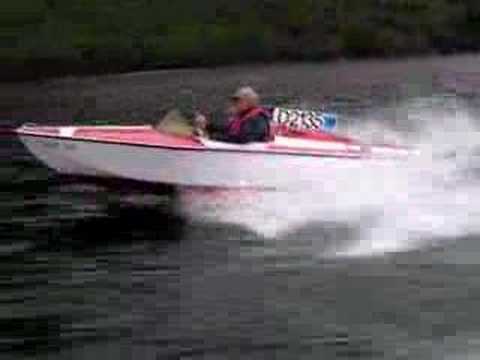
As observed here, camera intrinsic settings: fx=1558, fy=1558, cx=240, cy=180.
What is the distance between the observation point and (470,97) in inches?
2317

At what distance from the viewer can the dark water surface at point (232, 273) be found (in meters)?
20.5

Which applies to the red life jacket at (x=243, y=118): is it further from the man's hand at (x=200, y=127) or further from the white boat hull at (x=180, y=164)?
the man's hand at (x=200, y=127)

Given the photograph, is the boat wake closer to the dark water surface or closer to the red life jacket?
the dark water surface

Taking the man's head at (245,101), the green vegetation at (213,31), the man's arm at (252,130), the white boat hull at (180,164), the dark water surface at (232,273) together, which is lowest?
the dark water surface at (232,273)

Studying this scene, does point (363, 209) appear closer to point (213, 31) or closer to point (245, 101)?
point (245, 101)

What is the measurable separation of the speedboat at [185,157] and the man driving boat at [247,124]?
5.9 inches

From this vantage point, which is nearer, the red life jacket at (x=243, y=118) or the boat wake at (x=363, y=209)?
the boat wake at (x=363, y=209)

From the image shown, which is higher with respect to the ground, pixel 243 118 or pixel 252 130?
pixel 243 118

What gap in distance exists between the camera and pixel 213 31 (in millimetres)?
76812

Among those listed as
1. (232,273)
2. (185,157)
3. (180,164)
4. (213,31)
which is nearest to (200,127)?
(185,157)

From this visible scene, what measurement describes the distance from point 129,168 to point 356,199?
14.3 ft

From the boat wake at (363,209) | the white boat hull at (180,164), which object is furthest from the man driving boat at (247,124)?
the boat wake at (363,209)

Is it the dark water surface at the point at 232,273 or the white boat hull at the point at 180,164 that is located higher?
the white boat hull at the point at 180,164

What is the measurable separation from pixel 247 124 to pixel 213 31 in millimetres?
48370
